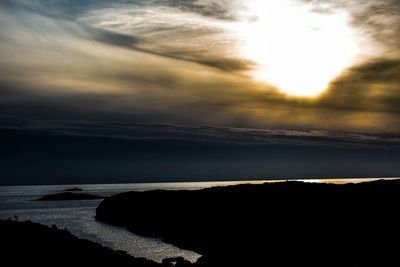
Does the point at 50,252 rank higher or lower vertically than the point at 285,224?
higher

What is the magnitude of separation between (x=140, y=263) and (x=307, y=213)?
3830 cm

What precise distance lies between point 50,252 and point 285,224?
129 ft

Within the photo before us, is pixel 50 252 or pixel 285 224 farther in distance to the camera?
pixel 285 224

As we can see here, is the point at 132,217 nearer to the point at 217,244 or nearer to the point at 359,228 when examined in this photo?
the point at 217,244

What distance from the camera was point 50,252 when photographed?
35.2m

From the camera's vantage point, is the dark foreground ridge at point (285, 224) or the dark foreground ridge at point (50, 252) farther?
the dark foreground ridge at point (285, 224)

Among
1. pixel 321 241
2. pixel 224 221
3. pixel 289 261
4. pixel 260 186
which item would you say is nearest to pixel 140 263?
pixel 289 261

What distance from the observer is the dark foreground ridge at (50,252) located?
32.6 metres

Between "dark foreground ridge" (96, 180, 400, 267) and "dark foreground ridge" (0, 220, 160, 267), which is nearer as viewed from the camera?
"dark foreground ridge" (0, 220, 160, 267)

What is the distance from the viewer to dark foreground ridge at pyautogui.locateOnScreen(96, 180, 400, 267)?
52000mm

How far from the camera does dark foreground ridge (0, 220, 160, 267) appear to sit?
32.6 metres

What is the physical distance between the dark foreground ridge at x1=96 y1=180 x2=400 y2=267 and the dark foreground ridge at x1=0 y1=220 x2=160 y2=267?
7.21 m

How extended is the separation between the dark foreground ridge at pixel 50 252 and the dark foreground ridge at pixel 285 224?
23.6ft

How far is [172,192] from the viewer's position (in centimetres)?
10806
